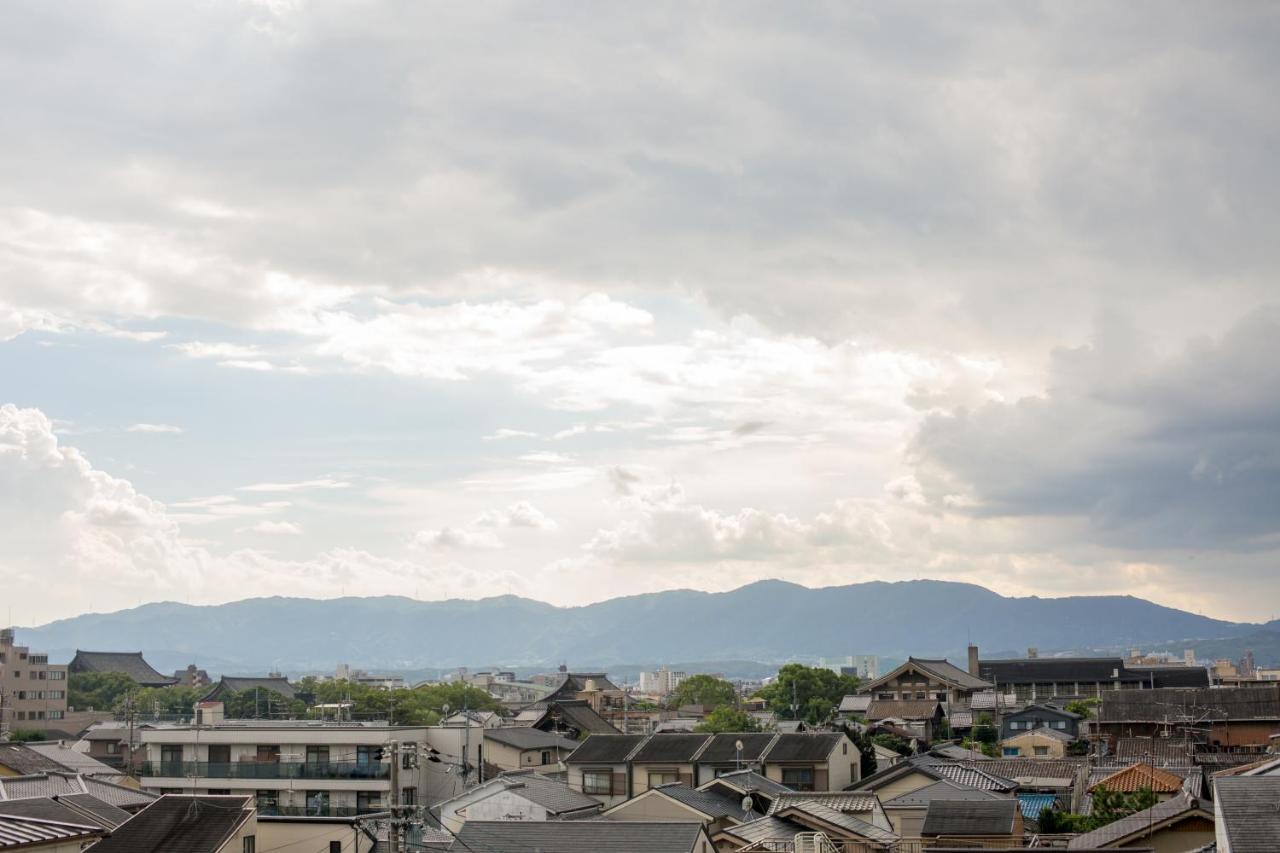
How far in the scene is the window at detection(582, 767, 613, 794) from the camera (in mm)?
54406

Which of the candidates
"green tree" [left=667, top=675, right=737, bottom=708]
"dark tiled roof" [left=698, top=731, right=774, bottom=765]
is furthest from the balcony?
"green tree" [left=667, top=675, right=737, bottom=708]

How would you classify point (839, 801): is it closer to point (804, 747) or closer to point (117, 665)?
point (804, 747)

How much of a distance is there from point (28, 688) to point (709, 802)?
93659mm

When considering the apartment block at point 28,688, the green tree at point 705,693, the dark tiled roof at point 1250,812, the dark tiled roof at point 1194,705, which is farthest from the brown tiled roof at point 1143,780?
the apartment block at point 28,688

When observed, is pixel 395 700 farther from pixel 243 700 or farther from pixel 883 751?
pixel 883 751

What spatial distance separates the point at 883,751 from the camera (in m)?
65.4

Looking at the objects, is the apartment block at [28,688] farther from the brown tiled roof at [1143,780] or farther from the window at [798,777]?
the brown tiled roof at [1143,780]

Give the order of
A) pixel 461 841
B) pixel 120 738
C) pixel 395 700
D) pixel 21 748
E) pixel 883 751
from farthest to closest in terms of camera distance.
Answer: pixel 395 700, pixel 120 738, pixel 883 751, pixel 21 748, pixel 461 841

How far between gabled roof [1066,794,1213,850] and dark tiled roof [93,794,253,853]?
832 inches

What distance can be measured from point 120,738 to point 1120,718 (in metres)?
60.5

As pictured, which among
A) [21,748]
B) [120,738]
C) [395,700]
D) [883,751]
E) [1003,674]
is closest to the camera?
[21,748]

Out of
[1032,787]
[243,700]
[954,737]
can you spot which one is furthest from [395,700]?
[1032,787]

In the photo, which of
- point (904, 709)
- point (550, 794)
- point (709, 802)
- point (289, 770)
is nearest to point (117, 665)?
point (904, 709)

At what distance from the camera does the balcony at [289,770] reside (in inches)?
2099
